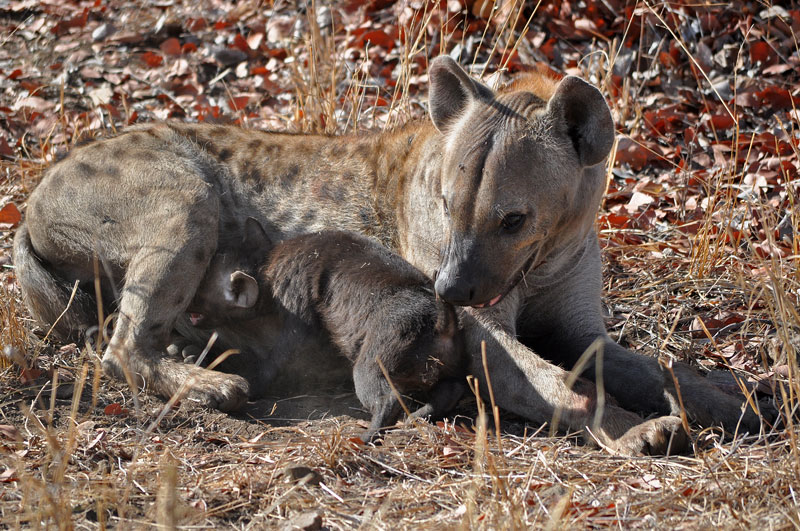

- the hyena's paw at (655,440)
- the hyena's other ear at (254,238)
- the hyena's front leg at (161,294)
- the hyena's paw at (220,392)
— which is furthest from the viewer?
the hyena's other ear at (254,238)

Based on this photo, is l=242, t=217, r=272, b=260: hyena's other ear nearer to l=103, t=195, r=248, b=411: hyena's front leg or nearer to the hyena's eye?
l=103, t=195, r=248, b=411: hyena's front leg

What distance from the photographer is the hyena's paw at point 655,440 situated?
3.08 meters

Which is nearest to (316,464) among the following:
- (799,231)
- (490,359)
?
(490,359)

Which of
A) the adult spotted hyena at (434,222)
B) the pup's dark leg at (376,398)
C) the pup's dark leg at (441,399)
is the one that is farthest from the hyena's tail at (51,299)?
the pup's dark leg at (441,399)

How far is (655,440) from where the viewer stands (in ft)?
10.1

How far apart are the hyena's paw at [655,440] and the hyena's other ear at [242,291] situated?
5.26 feet

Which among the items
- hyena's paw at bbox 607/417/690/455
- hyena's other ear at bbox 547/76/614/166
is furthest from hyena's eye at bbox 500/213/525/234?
hyena's paw at bbox 607/417/690/455

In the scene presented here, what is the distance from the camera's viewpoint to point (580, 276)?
13.0 ft

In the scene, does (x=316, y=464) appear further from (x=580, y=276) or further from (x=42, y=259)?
(x=42, y=259)

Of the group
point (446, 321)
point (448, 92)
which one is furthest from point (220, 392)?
point (448, 92)

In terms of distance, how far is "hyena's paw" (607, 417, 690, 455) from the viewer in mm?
3081

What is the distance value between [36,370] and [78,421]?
1.89 ft

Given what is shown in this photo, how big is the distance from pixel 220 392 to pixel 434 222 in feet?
3.70

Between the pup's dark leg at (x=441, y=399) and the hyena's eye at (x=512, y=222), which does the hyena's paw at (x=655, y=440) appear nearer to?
the pup's dark leg at (x=441, y=399)
